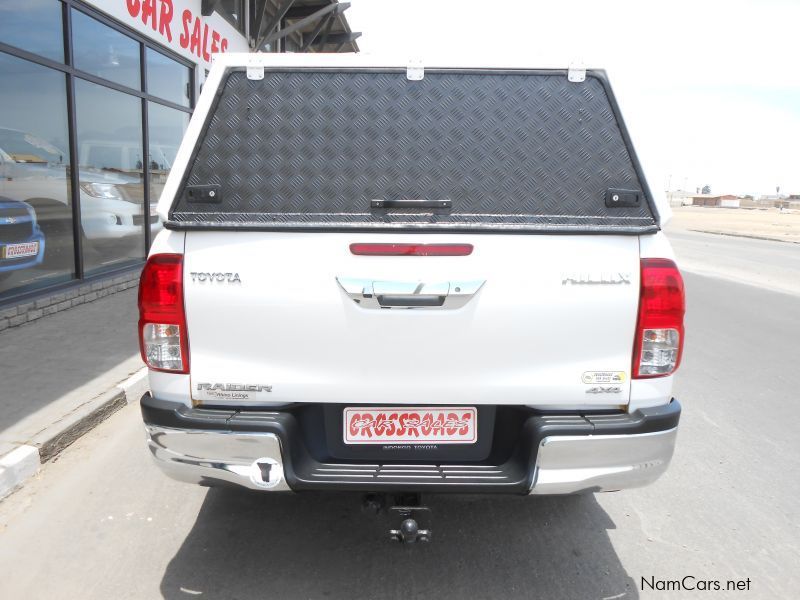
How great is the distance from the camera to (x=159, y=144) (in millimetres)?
11055

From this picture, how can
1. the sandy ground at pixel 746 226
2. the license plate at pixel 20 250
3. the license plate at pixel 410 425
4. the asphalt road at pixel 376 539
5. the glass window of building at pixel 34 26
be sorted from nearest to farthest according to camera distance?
the license plate at pixel 410 425, the asphalt road at pixel 376 539, the glass window of building at pixel 34 26, the license plate at pixel 20 250, the sandy ground at pixel 746 226

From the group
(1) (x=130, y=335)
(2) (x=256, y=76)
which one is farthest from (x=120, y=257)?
(2) (x=256, y=76)

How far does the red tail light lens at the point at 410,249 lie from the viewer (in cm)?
250

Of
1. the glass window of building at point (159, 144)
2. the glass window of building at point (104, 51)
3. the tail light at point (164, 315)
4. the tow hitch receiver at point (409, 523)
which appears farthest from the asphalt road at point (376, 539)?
the glass window of building at point (159, 144)

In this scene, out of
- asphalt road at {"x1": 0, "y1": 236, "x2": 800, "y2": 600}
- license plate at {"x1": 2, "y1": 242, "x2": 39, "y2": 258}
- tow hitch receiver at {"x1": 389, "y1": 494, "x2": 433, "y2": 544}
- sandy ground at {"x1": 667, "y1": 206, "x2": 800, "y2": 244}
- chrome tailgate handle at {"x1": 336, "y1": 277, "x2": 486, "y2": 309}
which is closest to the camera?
chrome tailgate handle at {"x1": 336, "y1": 277, "x2": 486, "y2": 309}

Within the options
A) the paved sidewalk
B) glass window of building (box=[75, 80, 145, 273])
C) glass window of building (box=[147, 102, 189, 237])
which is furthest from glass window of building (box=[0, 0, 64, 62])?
the paved sidewalk

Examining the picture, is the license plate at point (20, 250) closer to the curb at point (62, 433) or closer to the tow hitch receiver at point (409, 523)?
the curb at point (62, 433)

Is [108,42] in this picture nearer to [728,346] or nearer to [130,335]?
[130,335]

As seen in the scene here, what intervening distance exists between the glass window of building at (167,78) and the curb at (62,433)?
6.68m

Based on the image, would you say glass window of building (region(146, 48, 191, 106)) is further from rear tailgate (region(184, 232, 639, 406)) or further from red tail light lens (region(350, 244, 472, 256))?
red tail light lens (region(350, 244, 472, 256))

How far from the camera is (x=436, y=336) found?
2.54 meters

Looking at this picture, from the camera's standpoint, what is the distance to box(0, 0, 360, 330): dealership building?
7.14m

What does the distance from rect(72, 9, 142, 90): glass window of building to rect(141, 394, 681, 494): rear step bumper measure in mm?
7136

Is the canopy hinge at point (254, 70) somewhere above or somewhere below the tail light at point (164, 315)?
above
